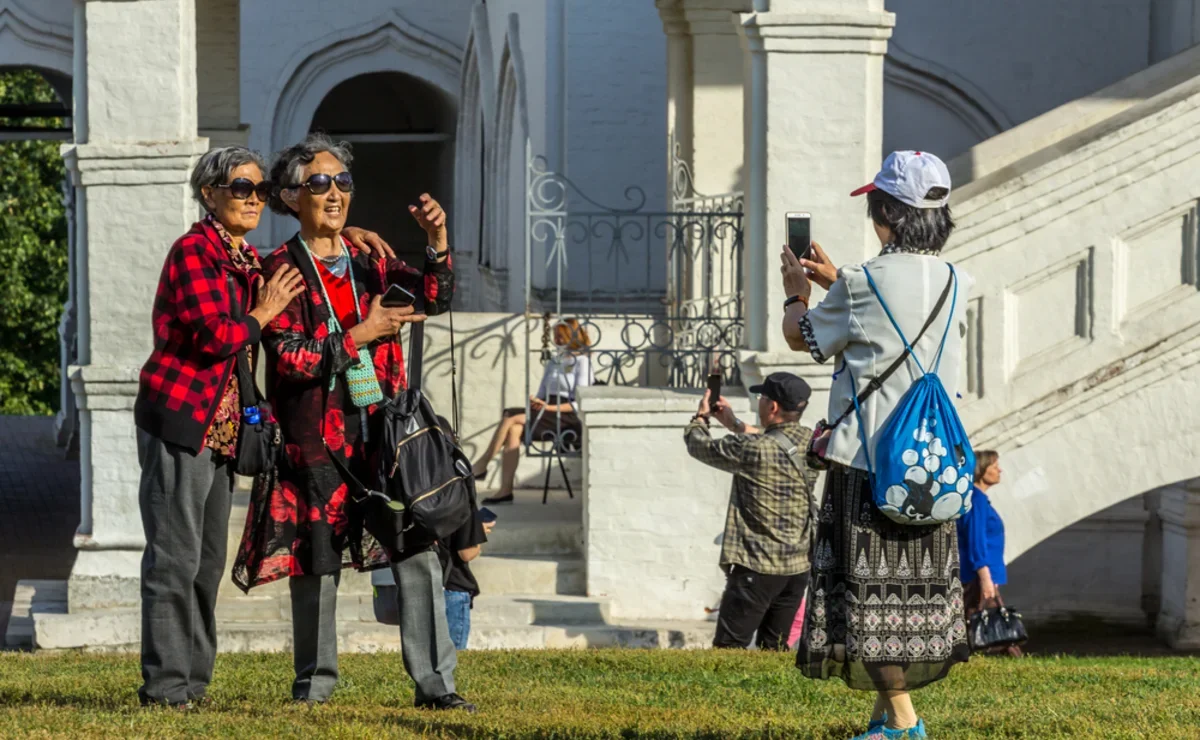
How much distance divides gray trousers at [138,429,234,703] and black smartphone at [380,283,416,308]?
70 centimetres

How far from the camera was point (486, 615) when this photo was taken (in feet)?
31.8

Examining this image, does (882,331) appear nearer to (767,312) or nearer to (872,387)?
(872,387)

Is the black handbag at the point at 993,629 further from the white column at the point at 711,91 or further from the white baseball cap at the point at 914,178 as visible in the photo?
the white baseball cap at the point at 914,178

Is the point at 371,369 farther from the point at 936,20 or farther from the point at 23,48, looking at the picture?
the point at 23,48

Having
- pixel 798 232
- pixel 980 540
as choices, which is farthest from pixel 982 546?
pixel 798 232

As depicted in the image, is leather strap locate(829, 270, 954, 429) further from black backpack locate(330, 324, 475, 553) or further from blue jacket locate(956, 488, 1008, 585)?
blue jacket locate(956, 488, 1008, 585)

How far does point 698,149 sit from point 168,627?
315 inches

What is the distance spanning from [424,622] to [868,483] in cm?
155

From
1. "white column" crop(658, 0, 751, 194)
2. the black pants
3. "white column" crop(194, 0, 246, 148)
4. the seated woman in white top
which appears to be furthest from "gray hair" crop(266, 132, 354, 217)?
"white column" crop(194, 0, 246, 148)

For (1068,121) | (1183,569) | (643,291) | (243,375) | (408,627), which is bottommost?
(1183,569)

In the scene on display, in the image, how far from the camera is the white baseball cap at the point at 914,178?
4.55 m

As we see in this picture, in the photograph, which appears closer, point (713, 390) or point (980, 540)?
point (713, 390)

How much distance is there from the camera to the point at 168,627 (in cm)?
556

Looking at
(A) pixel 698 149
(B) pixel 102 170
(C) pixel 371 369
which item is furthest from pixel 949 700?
(A) pixel 698 149
